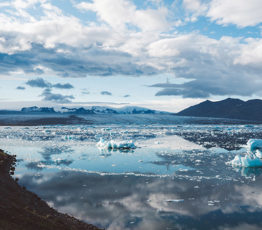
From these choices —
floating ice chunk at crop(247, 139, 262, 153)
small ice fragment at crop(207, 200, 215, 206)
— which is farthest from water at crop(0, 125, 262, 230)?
floating ice chunk at crop(247, 139, 262, 153)

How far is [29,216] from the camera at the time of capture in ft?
23.6

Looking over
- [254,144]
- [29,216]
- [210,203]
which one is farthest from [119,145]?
[29,216]

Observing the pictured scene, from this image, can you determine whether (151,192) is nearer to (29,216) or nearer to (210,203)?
(210,203)

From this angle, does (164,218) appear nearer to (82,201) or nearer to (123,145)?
(82,201)

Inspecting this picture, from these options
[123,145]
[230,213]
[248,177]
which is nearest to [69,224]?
[230,213]

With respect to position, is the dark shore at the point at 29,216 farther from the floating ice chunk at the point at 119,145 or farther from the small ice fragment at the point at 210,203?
the floating ice chunk at the point at 119,145

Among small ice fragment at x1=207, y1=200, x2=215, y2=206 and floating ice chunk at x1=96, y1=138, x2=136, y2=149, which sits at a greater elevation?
floating ice chunk at x1=96, y1=138, x2=136, y2=149

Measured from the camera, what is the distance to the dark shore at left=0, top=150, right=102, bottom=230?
21.4ft

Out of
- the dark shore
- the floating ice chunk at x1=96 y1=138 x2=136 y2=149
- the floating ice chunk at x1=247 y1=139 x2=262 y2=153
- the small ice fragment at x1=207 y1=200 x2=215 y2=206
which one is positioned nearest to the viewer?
the dark shore

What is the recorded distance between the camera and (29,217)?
7.09 metres

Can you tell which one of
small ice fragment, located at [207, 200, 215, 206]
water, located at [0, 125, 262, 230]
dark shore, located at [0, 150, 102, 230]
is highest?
dark shore, located at [0, 150, 102, 230]

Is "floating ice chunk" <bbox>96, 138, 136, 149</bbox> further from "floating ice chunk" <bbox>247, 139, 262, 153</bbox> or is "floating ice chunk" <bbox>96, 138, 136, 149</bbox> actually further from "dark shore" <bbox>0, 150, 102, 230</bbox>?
"dark shore" <bbox>0, 150, 102, 230</bbox>

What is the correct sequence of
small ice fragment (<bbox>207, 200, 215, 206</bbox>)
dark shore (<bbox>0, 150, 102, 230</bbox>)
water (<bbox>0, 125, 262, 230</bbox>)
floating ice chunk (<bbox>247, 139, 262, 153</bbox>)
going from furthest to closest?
floating ice chunk (<bbox>247, 139, 262, 153</bbox>) → small ice fragment (<bbox>207, 200, 215, 206</bbox>) → water (<bbox>0, 125, 262, 230</bbox>) → dark shore (<bbox>0, 150, 102, 230</bbox>)

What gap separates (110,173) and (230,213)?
24.5ft
